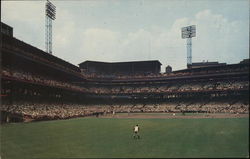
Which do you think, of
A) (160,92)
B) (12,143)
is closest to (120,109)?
(160,92)

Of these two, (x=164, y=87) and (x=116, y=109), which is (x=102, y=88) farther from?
(x=164, y=87)

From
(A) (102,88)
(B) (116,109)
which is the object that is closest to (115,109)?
(B) (116,109)

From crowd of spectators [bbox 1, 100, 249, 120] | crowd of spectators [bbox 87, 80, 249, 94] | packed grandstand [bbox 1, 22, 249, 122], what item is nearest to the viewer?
crowd of spectators [bbox 1, 100, 249, 120]

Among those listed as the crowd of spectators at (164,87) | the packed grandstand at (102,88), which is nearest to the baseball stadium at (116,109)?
the crowd of spectators at (164,87)

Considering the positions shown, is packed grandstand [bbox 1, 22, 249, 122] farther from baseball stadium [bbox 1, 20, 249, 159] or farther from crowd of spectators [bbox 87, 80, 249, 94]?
baseball stadium [bbox 1, 20, 249, 159]

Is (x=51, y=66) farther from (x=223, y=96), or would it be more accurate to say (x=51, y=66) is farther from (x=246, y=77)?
(x=246, y=77)

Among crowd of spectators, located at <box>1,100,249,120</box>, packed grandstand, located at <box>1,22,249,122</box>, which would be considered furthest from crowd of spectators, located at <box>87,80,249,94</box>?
crowd of spectators, located at <box>1,100,249,120</box>

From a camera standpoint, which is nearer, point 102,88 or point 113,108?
point 113,108
